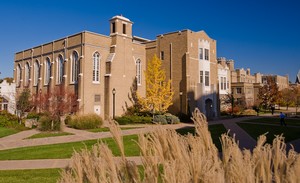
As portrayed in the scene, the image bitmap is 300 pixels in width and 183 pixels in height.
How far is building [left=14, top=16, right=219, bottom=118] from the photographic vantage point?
108ft

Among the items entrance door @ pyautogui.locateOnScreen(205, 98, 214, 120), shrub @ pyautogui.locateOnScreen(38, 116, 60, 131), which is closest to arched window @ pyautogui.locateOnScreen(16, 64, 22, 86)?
shrub @ pyautogui.locateOnScreen(38, 116, 60, 131)

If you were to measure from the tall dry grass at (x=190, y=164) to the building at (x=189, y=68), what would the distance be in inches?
1201

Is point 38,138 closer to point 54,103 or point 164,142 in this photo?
point 54,103

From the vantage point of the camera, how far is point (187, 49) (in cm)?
3397

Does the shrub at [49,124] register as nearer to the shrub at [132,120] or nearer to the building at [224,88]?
the shrub at [132,120]

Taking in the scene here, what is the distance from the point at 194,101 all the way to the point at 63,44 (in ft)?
71.2

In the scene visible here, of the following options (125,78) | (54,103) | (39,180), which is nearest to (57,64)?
(125,78)

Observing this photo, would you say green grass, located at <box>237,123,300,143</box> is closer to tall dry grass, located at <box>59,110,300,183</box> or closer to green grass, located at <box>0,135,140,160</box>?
green grass, located at <box>0,135,140,160</box>

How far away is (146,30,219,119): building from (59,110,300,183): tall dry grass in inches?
1201

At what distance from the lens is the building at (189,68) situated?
111 ft

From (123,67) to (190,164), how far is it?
33.1 meters

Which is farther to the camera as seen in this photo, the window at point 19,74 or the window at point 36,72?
the window at point 19,74

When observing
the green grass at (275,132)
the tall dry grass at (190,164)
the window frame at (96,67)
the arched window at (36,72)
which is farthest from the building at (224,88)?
the tall dry grass at (190,164)

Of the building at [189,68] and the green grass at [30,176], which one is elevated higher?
the building at [189,68]
